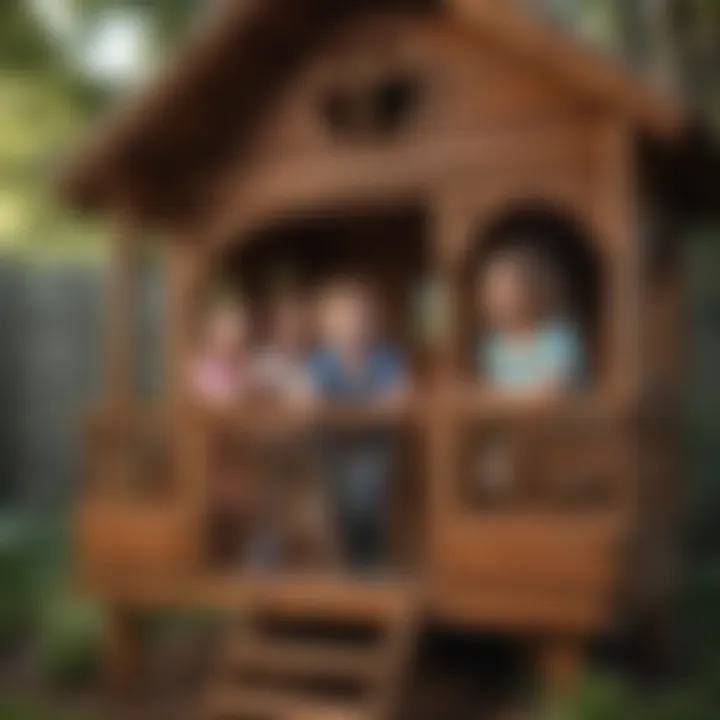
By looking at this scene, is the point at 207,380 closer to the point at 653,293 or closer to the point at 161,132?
the point at 161,132

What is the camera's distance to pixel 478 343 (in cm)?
603

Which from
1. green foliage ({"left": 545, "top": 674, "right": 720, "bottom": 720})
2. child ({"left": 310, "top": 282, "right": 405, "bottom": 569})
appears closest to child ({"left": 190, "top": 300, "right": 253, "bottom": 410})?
child ({"left": 310, "top": 282, "right": 405, "bottom": 569})

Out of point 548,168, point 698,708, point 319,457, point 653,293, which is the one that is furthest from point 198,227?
point 698,708

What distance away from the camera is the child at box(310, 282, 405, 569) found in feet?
19.3

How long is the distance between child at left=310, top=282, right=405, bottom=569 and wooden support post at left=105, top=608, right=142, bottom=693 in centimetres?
97

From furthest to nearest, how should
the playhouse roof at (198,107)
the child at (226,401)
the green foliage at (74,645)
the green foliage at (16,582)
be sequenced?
the green foliage at (16,582), the green foliage at (74,645), the child at (226,401), the playhouse roof at (198,107)

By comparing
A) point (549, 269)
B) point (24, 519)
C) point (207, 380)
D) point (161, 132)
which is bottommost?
point (24, 519)

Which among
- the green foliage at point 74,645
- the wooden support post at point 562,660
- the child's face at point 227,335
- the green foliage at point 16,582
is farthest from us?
the green foliage at point 16,582

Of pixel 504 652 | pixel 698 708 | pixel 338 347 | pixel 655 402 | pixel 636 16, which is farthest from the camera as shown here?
pixel 636 16

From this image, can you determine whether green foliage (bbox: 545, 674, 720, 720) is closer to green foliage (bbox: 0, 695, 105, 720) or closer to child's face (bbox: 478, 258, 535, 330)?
child's face (bbox: 478, 258, 535, 330)

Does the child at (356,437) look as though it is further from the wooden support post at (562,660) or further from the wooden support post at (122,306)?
the wooden support post at (562,660)

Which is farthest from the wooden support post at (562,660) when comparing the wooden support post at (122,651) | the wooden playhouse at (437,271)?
the wooden support post at (122,651)

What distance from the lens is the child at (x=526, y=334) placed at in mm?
5559

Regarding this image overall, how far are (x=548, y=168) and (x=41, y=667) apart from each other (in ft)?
10.1
